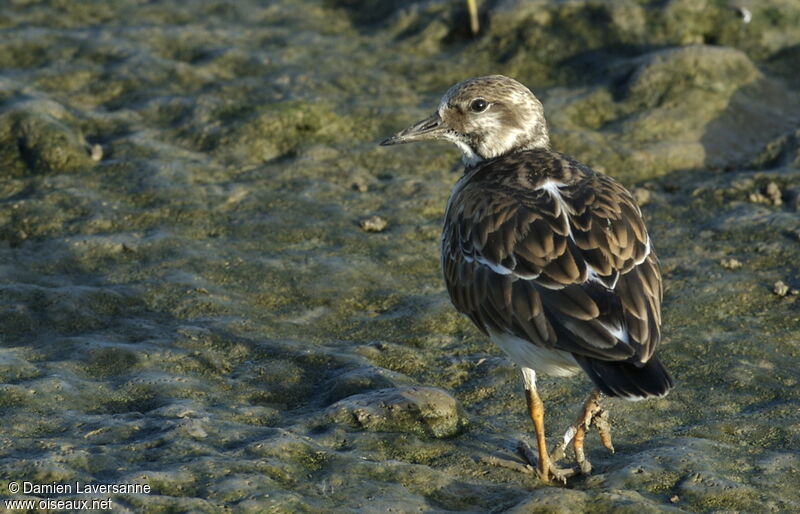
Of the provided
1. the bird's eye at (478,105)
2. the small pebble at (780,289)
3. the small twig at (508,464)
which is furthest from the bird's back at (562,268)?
the small pebble at (780,289)

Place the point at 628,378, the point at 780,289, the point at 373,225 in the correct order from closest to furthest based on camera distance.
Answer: the point at 628,378 < the point at 780,289 < the point at 373,225

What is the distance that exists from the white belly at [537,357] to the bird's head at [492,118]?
1654 millimetres

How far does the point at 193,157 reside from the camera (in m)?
9.53

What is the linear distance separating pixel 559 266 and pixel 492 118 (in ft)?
5.77

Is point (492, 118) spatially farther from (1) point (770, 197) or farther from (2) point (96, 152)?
→ (2) point (96, 152)

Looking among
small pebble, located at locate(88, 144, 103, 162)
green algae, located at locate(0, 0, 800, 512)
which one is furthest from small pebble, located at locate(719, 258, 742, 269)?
small pebble, located at locate(88, 144, 103, 162)

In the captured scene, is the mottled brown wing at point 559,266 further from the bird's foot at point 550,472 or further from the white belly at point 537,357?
the bird's foot at point 550,472

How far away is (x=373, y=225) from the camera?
8.62 m

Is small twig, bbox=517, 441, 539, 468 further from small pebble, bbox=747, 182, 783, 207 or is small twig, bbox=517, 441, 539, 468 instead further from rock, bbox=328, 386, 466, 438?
small pebble, bbox=747, 182, 783, 207

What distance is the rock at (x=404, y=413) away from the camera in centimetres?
611

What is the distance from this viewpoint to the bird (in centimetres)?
543

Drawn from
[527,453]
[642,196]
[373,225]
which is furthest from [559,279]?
[642,196]

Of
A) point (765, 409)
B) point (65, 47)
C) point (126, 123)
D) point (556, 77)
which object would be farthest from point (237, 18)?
point (765, 409)

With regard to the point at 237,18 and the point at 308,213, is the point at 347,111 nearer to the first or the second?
the point at 308,213
